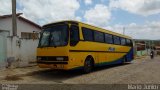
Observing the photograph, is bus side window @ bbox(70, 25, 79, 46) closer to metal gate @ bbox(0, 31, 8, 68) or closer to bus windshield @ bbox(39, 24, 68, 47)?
bus windshield @ bbox(39, 24, 68, 47)

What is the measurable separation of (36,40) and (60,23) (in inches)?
177

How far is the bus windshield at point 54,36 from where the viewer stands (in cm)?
1427

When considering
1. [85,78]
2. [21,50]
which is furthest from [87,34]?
[21,50]

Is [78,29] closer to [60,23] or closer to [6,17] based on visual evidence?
[60,23]

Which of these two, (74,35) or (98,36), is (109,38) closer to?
(98,36)

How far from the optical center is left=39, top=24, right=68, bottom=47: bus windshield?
14.3 meters

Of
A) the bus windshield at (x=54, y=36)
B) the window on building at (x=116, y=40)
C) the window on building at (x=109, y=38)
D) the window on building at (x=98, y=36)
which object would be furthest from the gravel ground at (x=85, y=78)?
the window on building at (x=116, y=40)

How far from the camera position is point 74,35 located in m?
14.6

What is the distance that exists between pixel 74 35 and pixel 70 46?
780 millimetres

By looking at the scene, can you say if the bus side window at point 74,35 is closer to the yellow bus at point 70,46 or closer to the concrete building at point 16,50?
the yellow bus at point 70,46

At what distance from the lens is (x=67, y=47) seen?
14.0 metres

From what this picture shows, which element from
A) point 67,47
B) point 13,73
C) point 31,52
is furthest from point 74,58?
point 31,52

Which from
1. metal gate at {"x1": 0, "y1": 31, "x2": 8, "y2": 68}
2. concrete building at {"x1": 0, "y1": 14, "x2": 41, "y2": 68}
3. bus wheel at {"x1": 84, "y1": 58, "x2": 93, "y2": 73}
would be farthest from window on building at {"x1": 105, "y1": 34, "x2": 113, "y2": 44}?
metal gate at {"x1": 0, "y1": 31, "x2": 8, "y2": 68}

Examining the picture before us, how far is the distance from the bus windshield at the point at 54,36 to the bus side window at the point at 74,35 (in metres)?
0.29
